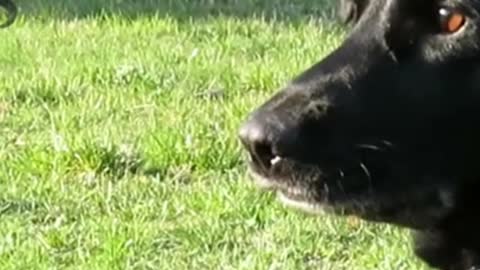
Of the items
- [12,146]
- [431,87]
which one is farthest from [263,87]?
[431,87]

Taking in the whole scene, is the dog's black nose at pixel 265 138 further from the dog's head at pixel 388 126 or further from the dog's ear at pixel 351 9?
the dog's ear at pixel 351 9

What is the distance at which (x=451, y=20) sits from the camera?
4047 mm

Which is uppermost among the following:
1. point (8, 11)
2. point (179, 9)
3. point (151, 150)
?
point (8, 11)

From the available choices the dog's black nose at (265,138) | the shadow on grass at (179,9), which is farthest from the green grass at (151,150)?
the dog's black nose at (265,138)

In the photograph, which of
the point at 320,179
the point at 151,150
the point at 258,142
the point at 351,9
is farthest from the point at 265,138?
the point at 151,150

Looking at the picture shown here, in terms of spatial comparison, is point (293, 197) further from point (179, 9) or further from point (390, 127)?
point (179, 9)

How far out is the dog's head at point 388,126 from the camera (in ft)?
13.3

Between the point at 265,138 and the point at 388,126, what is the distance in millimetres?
338

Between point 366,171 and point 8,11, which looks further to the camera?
point 8,11

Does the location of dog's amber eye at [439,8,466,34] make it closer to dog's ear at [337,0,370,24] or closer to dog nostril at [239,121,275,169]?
dog's ear at [337,0,370,24]

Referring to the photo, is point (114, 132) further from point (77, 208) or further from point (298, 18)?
point (298, 18)

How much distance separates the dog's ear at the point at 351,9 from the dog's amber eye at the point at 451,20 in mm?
383

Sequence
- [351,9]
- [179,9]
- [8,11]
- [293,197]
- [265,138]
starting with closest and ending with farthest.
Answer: [265,138] < [293,197] < [351,9] < [8,11] < [179,9]

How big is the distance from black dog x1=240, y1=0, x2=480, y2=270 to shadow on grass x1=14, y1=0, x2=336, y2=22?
5.33 metres
